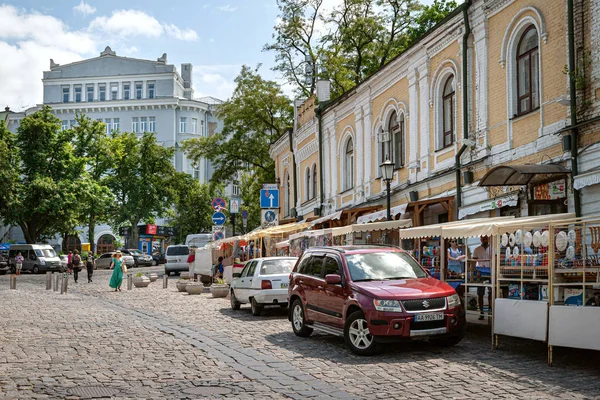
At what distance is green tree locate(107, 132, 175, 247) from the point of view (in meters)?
65.4

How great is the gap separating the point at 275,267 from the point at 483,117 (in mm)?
6505

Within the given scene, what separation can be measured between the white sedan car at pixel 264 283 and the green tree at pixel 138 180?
47157mm

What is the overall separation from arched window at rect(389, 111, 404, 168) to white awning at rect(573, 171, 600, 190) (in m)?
10.4

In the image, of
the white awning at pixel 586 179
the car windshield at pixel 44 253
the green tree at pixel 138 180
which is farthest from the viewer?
the green tree at pixel 138 180

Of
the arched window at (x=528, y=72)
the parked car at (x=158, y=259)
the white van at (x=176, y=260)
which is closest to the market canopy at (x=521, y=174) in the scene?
the arched window at (x=528, y=72)

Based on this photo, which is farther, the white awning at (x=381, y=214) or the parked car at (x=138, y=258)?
the parked car at (x=138, y=258)

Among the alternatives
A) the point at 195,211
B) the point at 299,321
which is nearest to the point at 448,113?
the point at 299,321

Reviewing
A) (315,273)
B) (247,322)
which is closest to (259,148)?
(247,322)

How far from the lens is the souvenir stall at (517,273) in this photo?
1080cm

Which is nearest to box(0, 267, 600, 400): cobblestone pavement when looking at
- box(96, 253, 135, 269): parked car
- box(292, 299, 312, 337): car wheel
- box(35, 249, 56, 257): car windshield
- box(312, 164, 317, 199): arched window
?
box(292, 299, 312, 337): car wheel

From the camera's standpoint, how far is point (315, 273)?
1362 centimetres

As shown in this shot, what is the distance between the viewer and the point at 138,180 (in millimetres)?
65625

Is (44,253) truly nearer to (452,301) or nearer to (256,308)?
(256,308)

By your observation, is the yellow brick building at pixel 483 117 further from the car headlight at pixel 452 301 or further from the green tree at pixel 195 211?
the green tree at pixel 195 211
